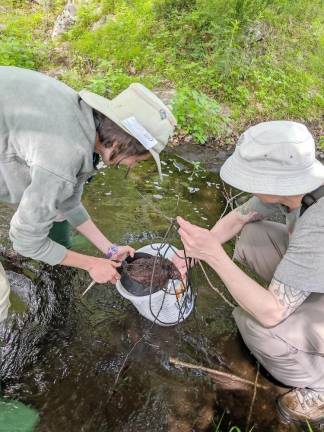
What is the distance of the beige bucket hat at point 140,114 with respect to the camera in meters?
1.66

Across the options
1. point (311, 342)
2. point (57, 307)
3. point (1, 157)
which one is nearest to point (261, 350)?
point (311, 342)

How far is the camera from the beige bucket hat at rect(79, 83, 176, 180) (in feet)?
5.43

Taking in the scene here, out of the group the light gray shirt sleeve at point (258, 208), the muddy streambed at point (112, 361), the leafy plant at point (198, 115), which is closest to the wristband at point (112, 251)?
the muddy streambed at point (112, 361)

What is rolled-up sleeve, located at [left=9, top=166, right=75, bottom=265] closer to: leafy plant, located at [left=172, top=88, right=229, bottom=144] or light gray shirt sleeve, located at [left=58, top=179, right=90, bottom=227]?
light gray shirt sleeve, located at [left=58, top=179, right=90, bottom=227]

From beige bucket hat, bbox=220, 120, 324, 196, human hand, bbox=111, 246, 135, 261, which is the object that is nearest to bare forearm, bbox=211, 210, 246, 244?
human hand, bbox=111, 246, 135, 261

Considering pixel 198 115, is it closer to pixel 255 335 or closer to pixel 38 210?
pixel 255 335

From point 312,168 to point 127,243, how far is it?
69.5 inches

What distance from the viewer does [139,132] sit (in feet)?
5.41

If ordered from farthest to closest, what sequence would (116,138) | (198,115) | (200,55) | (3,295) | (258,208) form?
(200,55)
(198,115)
(258,208)
(3,295)
(116,138)

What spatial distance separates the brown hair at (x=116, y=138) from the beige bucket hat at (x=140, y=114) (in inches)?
2.4

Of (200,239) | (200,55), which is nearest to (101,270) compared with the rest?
(200,239)

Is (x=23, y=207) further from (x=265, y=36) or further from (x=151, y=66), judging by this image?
(x=265, y=36)

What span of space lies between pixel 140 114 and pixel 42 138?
16.5 inches

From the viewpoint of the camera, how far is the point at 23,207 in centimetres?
169
